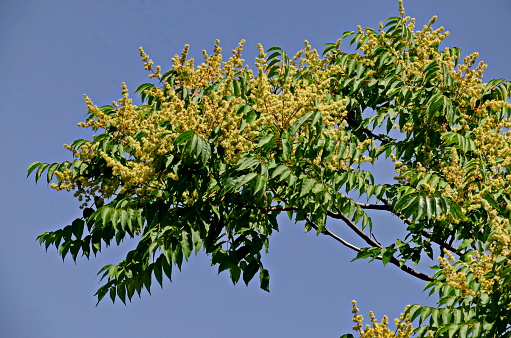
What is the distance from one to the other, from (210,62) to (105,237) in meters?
1.33

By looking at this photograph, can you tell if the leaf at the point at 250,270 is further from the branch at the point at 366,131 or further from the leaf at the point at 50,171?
the branch at the point at 366,131

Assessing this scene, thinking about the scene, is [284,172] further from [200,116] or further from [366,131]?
[366,131]

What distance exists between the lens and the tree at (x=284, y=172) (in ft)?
12.2

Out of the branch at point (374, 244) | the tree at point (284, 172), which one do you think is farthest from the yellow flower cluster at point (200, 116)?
the branch at point (374, 244)

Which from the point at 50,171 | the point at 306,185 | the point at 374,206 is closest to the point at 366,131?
the point at 374,206

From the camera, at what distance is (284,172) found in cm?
398

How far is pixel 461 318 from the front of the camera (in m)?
3.74

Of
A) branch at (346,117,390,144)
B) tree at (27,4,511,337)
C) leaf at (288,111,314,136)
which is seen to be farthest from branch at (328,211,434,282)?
leaf at (288,111,314,136)

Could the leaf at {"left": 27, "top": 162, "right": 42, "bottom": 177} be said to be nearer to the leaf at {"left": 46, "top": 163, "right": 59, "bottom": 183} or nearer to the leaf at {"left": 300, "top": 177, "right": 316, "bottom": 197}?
the leaf at {"left": 46, "top": 163, "right": 59, "bottom": 183}

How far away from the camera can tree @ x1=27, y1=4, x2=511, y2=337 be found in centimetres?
371

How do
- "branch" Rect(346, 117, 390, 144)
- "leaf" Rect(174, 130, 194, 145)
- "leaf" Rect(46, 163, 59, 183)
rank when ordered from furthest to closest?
"branch" Rect(346, 117, 390, 144)
"leaf" Rect(46, 163, 59, 183)
"leaf" Rect(174, 130, 194, 145)

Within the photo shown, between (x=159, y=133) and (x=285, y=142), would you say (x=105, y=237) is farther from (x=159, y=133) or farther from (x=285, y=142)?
(x=285, y=142)

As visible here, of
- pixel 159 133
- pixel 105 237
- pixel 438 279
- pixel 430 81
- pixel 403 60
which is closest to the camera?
pixel 159 133

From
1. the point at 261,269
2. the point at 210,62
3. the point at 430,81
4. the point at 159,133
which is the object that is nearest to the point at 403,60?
the point at 430,81
